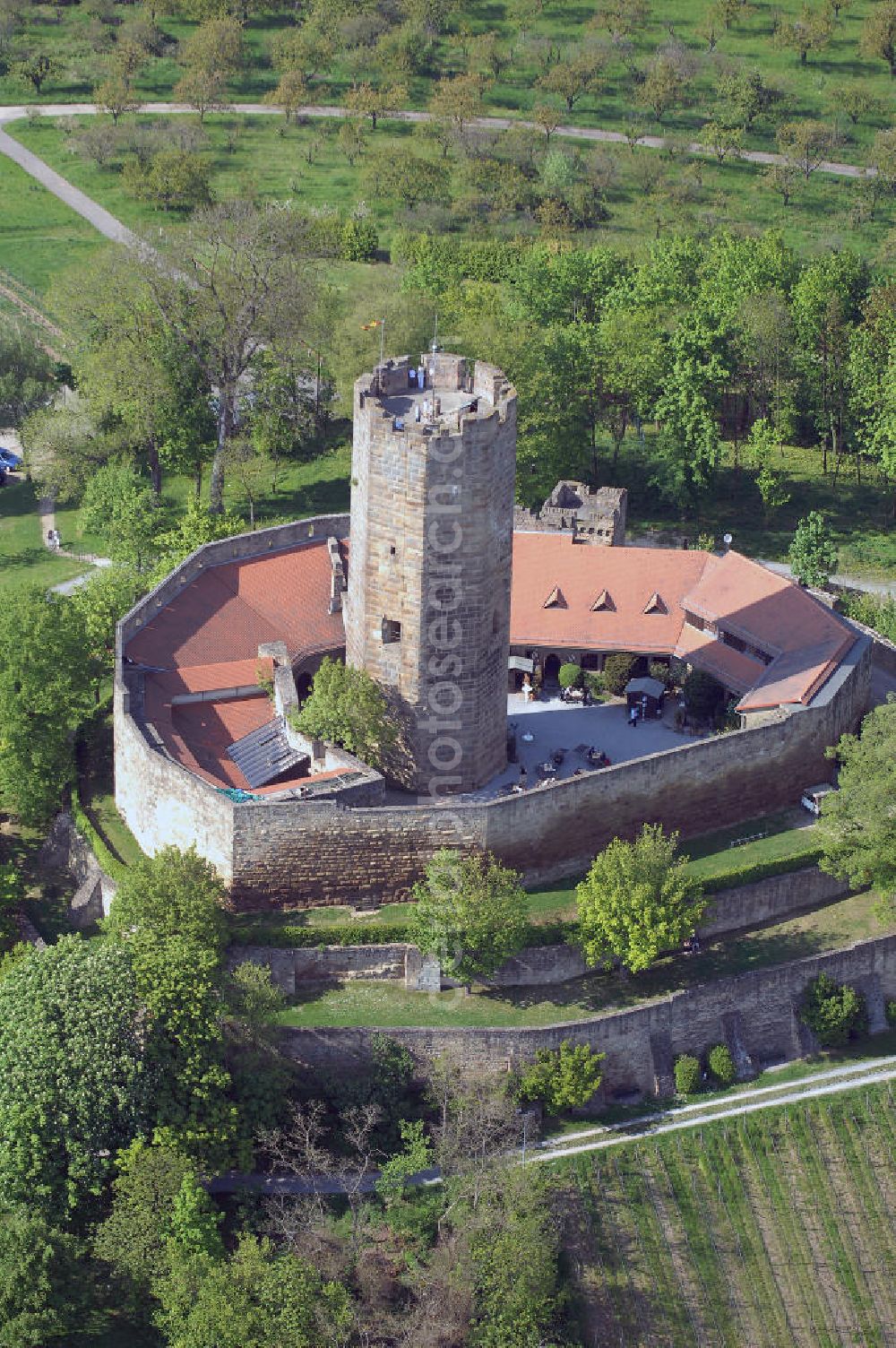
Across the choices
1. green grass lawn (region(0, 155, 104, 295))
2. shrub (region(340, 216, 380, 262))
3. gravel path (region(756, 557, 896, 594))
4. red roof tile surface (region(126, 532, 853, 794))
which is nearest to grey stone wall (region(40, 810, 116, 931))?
red roof tile surface (region(126, 532, 853, 794))

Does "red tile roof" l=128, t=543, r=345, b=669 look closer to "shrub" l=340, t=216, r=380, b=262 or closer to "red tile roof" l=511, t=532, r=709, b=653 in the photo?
"red tile roof" l=511, t=532, r=709, b=653

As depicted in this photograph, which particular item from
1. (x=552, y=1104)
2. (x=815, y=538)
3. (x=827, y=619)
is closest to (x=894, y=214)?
(x=815, y=538)

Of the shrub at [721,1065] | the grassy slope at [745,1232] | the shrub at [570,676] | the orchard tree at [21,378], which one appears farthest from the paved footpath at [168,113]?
the grassy slope at [745,1232]

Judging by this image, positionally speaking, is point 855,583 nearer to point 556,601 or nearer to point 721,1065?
point 556,601

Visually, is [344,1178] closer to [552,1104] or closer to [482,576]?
[552,1104]

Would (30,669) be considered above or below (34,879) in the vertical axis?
above

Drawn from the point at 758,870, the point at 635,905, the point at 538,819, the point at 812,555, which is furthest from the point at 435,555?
the point at 812,555
